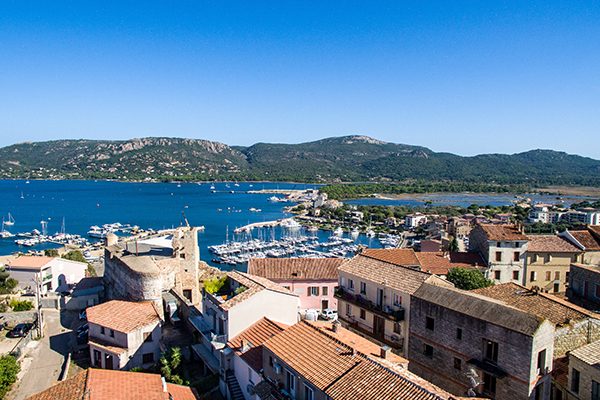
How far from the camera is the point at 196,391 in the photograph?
19812mm

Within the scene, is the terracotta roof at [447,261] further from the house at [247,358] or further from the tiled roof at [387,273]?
the house at [247,358]

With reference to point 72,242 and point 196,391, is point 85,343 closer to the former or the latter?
point 196,391

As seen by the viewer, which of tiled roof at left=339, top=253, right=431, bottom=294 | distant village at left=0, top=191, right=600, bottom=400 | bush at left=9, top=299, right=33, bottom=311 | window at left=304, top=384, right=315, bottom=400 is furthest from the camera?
bush at left=9, top=299, right=33, bottom=311

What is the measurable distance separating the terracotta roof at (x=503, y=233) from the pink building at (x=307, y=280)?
1477 cm

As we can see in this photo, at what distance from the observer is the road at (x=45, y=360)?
77.4 feet

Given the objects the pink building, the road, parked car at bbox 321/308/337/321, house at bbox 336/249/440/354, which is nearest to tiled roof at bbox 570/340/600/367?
house at bbox 336/249/440/354

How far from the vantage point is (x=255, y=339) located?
18.9m

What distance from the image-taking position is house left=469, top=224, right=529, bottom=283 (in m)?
36.4

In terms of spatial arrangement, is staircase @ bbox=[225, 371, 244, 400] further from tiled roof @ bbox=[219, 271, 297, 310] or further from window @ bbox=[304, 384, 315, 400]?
window @ bbox=[304, 384, 315, 400]

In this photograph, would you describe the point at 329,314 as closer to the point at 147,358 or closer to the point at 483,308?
Answer: the point at 147,358

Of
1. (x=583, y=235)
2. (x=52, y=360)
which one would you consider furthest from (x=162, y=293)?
(x=583, y=235)

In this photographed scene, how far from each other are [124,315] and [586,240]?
115 ft

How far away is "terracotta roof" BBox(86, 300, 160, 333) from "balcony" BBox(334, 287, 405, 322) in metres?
11.2

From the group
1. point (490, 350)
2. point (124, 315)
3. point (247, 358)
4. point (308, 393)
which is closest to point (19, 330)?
point (124, 315)
